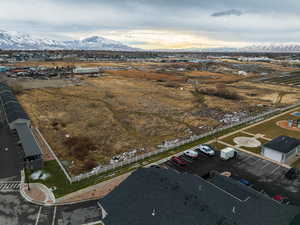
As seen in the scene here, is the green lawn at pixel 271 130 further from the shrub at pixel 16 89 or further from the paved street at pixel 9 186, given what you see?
the shrub at pixel 16 89

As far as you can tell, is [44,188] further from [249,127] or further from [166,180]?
[249,127]

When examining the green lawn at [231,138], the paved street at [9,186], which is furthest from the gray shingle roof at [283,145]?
the paved street at [9,186]

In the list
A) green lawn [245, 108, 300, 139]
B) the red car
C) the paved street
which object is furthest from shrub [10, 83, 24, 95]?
green lawn [245, 108, 300, 139]

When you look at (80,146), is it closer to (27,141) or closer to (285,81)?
(27,141)

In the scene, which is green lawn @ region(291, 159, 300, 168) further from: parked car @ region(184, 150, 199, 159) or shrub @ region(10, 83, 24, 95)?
shrub @ region(10, 83, 24, 95)

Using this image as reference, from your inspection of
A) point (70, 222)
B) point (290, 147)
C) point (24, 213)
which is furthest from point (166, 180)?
point (290, 147)

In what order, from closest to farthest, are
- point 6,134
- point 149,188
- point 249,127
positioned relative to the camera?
point 149,188 → point 6,134 → point 249,127

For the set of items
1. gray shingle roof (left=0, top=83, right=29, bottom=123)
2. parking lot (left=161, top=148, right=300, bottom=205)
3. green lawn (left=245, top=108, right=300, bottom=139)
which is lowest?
parking lot (left=161, top=148, right=300, bottom=205)
